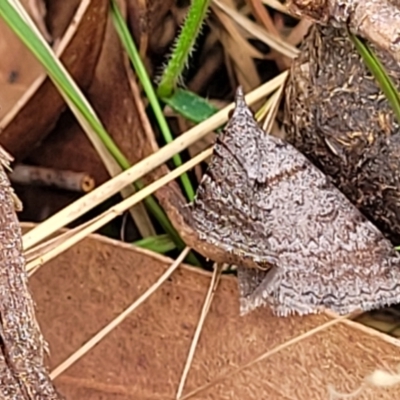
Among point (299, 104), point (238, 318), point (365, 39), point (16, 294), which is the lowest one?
point (238, 318)

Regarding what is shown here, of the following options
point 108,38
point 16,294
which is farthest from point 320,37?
point 16,294

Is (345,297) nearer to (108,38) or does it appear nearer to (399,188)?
(399,188)

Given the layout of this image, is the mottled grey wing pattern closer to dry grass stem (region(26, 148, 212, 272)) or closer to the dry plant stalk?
dry grass stem (region(26, 148, 212, 272))

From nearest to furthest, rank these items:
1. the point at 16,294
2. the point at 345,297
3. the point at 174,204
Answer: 1. the point at 16,294
2. the point at 345,297
3. the point at 174,204

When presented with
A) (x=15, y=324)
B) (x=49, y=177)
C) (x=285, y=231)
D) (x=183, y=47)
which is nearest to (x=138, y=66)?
(x=183, y=47)

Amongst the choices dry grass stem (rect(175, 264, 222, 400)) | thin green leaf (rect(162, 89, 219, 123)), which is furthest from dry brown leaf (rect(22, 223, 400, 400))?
thin green leaf (rect(162, 89, 219, 123))

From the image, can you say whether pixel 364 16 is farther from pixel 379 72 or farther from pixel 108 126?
pixel 108 126
